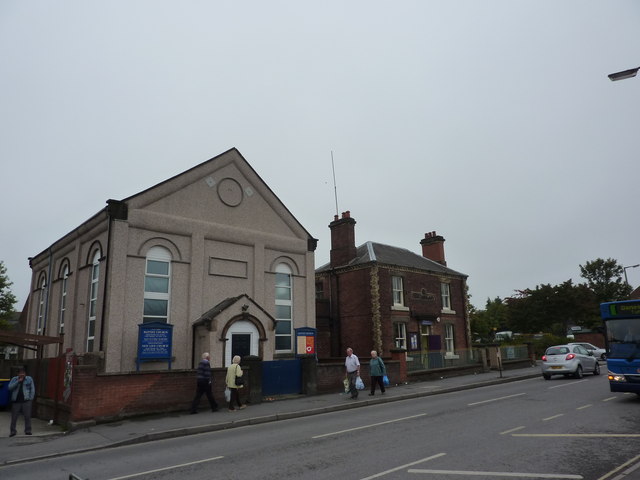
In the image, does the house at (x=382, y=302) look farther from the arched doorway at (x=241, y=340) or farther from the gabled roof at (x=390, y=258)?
the arched doorway at (x=241, y=340)

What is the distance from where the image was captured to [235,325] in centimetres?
1822

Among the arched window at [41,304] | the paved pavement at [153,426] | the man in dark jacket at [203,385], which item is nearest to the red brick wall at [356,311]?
the paved pavement at [153,426]

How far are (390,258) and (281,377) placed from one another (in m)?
14.6

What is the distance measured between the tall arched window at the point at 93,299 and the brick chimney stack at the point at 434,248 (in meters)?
23.5

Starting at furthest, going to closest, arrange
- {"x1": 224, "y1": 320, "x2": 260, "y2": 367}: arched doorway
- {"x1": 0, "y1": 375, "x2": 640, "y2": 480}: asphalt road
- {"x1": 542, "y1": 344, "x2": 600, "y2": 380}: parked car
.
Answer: {"x1": 542, "y1": 344, "x2": 600, "y2": 380}: parked car
{"x1": 224, "y1": 320, "x2": 260, "y2": 367}: arched doorway
{"x1": 0, "y1": 375, "x2": 640, "y2": 480}: asphalt road

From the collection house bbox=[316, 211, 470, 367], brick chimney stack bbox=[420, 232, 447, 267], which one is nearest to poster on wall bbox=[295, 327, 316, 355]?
house bbox=[316, 211, 470, 367]

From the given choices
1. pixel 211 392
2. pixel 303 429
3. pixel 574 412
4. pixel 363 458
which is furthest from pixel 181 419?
pixel 574 412

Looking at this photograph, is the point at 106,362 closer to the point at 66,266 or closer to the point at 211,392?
the point at 211,392

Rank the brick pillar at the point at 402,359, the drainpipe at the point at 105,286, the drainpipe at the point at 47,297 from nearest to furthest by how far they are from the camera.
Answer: the drainpipe at the point at 105,286 → the brick pillar at the point at 402,359 → the drainpipe at the point at 47,297

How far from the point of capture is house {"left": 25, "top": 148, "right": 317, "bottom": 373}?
16578 millimetres

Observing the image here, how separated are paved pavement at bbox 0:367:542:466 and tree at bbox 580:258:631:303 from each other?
46.6 m

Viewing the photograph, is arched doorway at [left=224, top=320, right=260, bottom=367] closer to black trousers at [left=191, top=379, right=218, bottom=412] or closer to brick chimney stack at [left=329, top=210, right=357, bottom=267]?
black trousers at [left=191, top=379, right=218, bottom=412]

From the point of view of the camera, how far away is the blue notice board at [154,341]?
15930 millimetres

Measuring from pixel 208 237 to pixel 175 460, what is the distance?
11.6 meters
